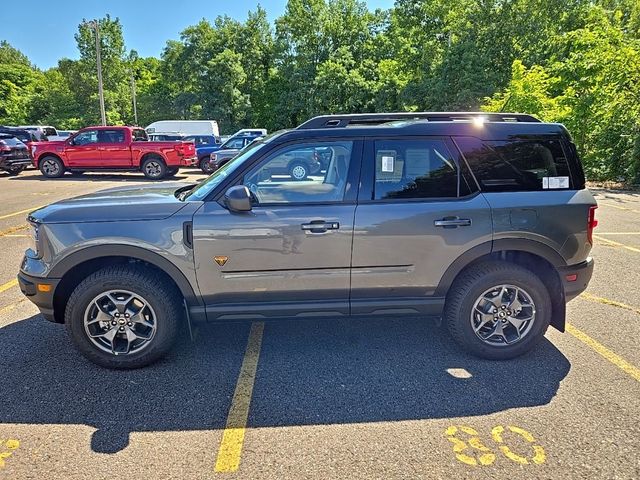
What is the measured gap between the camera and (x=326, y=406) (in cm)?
299

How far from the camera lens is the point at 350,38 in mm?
42250

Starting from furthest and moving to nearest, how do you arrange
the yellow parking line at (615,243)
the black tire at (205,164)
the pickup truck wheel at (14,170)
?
the black tire at (205,164) < the pickup truck wheel at (14,170) < the yellow parking line at (615,243)

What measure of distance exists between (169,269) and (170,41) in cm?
5189

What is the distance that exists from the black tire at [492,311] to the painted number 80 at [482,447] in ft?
2.80

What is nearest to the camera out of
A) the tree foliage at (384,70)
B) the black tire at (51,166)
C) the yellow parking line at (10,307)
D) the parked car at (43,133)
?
the yellow parking line at (10,307)

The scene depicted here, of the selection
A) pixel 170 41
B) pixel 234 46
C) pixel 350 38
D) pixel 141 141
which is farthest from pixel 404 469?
pixel 170 41

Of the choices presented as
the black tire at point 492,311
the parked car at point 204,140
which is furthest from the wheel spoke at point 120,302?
the parked car at point 204,140

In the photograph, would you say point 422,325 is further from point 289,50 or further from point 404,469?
point 289,50

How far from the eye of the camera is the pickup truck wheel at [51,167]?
56.0ft

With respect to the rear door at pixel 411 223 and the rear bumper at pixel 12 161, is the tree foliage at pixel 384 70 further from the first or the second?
the rear bumper at pixel 12 161

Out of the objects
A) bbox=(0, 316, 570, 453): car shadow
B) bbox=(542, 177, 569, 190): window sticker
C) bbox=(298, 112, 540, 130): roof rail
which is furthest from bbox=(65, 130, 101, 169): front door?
bbox=(542, 177, 569, 190): window sticker

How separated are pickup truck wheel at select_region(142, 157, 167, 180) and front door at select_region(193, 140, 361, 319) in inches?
572

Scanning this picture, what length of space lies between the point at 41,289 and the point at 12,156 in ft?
59.4

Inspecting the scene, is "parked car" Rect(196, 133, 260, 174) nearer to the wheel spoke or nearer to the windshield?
the windshield
